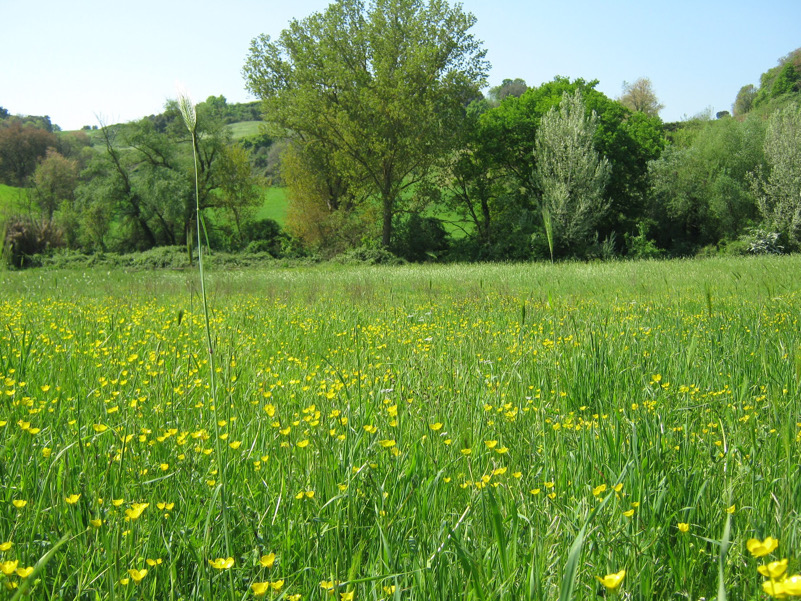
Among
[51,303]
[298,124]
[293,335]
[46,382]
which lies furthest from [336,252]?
[46,382]

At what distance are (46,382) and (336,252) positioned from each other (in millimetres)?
26390

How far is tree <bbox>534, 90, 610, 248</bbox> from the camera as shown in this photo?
25641mm

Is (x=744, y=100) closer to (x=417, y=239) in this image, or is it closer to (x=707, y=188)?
(x=707, y=188)

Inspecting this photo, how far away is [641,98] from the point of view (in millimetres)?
56594

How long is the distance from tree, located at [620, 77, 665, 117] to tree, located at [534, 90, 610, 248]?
34.5 metres

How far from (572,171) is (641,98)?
37882mm

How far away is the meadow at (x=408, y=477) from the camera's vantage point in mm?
1366

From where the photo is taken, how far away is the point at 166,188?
100 feet

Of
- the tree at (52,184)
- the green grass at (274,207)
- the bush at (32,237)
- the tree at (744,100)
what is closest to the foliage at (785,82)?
the tree at (744,100)

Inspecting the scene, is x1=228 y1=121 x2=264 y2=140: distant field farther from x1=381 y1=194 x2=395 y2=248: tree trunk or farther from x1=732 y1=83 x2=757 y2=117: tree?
x1=732 y1=83 x2=757 y2=117: tree

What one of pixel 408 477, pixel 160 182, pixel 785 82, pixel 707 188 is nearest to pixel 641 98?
pixel 785 82

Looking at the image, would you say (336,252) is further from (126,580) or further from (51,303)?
(126,580)

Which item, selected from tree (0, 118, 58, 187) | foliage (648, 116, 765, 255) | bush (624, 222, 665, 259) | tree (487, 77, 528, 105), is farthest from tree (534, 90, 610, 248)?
tree (487, 77, 528, 105)

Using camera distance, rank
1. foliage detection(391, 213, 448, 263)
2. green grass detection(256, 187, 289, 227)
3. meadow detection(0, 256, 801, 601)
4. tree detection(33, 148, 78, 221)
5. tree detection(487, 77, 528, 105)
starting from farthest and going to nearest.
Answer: tree detection(487, 77, 528, 105) → green grass detection(256, 187, 289, 227) → tree detection(33, 148, 78, 221) → foliage detection(391, 213, 448, 263) → meadow detection(0, 256, 801, 601)
